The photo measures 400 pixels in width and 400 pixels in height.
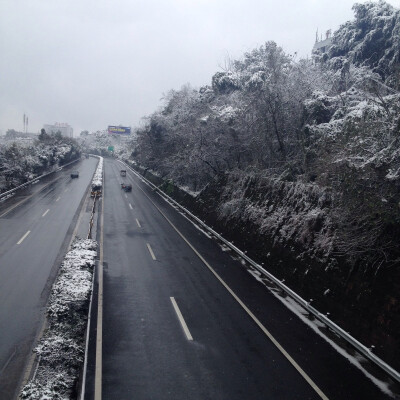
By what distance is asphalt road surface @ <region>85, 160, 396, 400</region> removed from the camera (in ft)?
26.2

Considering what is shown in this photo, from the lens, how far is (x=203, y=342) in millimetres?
9969

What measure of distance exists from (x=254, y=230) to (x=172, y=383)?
12.5m

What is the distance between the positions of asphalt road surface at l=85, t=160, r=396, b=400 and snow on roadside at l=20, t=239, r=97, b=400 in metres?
0.44

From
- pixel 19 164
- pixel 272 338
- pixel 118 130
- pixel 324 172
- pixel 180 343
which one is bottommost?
pixel 272 338

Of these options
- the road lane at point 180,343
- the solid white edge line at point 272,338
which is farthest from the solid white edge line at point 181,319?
the solid white edge line at point 272,338

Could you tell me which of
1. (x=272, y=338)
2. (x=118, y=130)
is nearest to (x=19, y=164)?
(x=272, y=338)

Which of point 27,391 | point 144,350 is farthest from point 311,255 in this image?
point 27,391

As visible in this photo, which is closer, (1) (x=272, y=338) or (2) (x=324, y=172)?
(1) (x=272, y=338)

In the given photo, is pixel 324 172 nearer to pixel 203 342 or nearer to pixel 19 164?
pixel 203 342

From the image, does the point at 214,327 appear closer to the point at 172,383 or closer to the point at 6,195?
the point at 172,383

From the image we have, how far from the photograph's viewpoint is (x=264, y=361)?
9227mm

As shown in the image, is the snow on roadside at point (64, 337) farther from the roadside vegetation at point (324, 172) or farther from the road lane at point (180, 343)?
the roadside vegetation at point (324, 172)

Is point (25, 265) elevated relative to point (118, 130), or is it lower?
lower

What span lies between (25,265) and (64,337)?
24.9 ft
